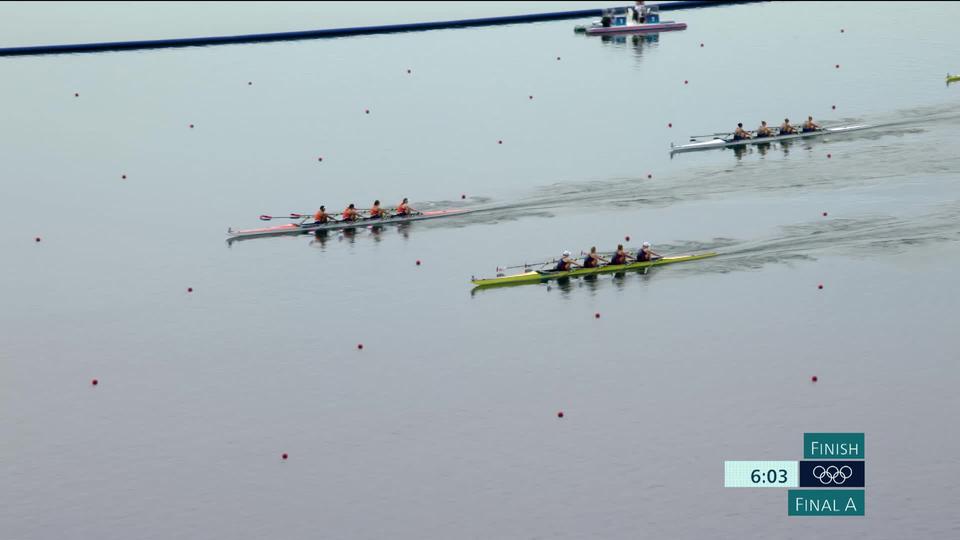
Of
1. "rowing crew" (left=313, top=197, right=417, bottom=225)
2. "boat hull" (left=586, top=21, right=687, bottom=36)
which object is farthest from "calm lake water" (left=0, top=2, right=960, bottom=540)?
"boat hull" (left=586, top=21, right=687, bottom=36)

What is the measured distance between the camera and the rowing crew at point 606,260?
69.3m

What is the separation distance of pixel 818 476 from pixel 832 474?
1.58 feet

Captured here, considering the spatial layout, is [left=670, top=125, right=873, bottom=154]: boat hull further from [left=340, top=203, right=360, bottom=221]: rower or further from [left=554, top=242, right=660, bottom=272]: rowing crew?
[left=340, top=203, right=360, bottom=221]: rower

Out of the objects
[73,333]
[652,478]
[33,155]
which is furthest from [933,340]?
[33,155]

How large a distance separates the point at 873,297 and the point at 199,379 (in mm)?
27582

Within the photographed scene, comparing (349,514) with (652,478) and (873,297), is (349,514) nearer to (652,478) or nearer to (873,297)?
(652,478)

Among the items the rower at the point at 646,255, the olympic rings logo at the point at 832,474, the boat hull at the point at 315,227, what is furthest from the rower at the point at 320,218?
the olympic rings logo at the point at 832,474

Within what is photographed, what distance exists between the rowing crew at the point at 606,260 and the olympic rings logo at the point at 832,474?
20.9 meters

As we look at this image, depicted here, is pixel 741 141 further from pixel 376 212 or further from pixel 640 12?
pixel 640 12

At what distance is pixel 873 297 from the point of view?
6675 cm

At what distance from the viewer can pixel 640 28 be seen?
12875 centimetres

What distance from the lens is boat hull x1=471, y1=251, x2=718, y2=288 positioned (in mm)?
68812

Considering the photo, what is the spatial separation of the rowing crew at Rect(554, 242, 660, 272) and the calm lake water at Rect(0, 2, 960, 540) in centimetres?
96

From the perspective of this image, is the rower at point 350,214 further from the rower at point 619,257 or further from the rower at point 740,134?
the rower at point 740,134
